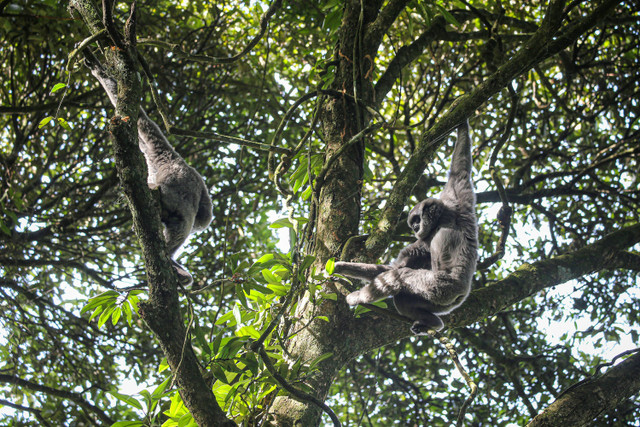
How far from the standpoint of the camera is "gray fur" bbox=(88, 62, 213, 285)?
5094mm

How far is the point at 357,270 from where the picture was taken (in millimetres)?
4004

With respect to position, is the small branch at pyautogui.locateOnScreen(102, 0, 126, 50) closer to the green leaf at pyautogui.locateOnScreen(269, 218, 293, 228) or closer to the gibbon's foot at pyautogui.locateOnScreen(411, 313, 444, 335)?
the green leaf at pyautogui.locateOnScreen(269, 218, 293, 228)

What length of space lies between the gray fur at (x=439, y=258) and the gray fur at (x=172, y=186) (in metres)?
2.10

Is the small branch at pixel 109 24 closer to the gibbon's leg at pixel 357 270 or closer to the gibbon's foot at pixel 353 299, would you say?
the gibbon's leg at pixel 357 270

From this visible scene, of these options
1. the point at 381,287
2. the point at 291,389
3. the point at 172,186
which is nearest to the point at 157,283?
the point at 291,389

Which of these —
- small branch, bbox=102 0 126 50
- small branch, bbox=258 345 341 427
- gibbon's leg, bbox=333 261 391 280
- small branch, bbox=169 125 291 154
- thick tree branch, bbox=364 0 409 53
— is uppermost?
thick tree branch, bbox=364 0 409 53

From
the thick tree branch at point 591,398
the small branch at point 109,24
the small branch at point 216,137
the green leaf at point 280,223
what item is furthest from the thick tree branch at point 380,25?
the thick tree branch at point 591,398

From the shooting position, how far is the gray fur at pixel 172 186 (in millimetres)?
5094

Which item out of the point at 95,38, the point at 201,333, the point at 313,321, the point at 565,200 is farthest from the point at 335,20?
the point at 565,200

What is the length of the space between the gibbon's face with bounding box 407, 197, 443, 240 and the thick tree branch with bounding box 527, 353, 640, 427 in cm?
194

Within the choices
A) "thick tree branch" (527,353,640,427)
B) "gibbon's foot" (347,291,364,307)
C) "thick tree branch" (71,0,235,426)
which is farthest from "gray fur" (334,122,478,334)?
"thick tree branch" (71,0,235,426)

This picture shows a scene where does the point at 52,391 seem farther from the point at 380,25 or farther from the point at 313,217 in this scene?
the point at 380,25

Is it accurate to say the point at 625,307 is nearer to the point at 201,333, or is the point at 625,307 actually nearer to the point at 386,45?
the point at 386,45

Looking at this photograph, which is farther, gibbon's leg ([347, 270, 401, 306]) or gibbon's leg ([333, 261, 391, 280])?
gibbon's leg ([347, 270, 401, 306])
